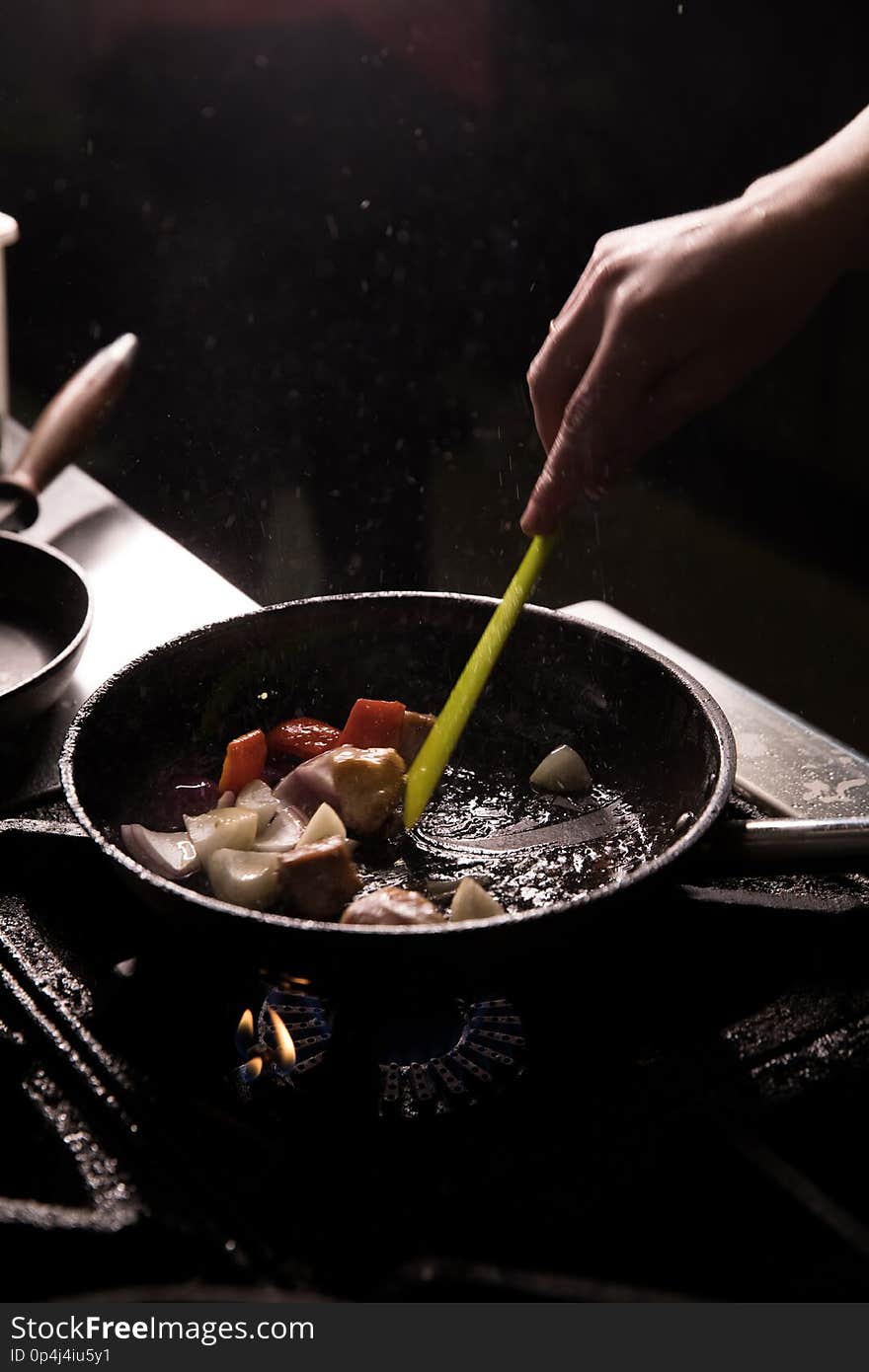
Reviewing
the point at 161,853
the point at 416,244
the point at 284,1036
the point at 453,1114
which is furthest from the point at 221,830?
the point at 416,244

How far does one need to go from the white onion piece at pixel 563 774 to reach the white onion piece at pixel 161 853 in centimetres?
35

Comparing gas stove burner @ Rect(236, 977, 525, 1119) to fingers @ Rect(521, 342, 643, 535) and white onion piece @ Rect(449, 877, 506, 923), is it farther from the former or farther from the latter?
fingers @ Rect(521, 342, 643, 535)

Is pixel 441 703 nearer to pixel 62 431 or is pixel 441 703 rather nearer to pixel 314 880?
pixel 314 880

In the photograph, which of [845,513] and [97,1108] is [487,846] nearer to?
[97,1108]

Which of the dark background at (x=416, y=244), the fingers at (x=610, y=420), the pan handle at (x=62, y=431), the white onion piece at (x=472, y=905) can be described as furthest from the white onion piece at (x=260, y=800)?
the dark background at (x=416, y=244)

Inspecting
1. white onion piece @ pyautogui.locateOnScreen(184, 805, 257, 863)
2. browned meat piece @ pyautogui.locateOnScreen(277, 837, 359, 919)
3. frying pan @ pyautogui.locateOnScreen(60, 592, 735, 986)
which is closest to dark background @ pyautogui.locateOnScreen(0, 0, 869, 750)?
frying pan @ pyautogui.locateOnScreen(60, 592, 735, 986)

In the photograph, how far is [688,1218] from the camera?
0.77 m

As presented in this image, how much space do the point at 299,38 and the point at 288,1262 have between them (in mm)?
3355

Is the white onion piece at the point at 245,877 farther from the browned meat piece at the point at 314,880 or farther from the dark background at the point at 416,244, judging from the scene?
the dark background at the point at 416,244

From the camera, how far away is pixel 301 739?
4.00 feet

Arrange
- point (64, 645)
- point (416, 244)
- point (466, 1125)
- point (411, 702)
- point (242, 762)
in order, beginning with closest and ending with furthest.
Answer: point (466, 1125)
point (242, 762)
point (411, 702)
point (64, 645)
point (416, 244)

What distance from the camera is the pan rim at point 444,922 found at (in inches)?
30.5

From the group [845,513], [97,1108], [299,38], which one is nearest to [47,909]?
[97,1108]

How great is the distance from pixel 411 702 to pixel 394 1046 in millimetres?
443
